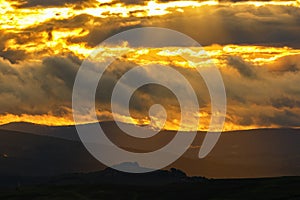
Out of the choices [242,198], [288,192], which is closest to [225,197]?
[242,198]

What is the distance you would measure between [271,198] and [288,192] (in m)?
11.5

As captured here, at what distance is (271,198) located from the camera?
186750mm

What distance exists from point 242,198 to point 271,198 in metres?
9.91

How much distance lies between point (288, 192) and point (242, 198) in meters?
14.8

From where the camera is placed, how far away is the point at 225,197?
198625mm

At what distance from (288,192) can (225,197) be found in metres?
19.2

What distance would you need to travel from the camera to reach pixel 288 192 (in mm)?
195875

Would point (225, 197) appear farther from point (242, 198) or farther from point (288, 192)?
point (288, 192)

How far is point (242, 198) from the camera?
193 meters

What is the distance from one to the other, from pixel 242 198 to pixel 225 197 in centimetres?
711
